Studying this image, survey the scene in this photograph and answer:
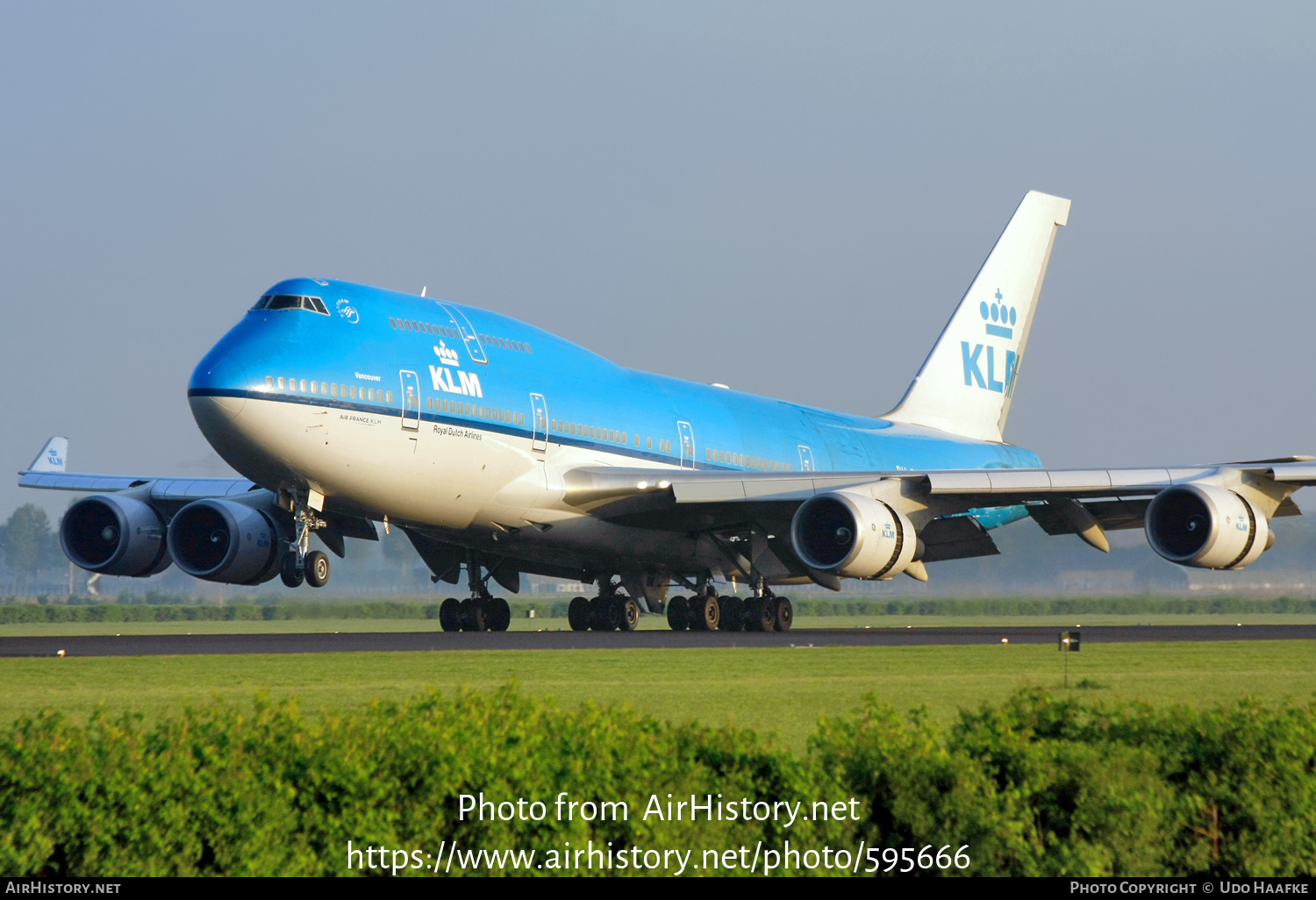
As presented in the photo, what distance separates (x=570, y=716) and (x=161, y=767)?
A: 2153mm

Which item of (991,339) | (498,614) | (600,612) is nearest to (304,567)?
(498,614)

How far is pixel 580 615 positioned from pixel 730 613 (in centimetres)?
307

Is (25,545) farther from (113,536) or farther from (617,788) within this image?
(617,788)

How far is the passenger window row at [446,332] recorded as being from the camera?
25.1 m

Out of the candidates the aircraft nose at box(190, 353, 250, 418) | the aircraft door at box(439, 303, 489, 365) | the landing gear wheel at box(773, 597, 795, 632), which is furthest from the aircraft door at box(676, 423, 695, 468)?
the aircraft nose at box(190, 353, 250, 418)

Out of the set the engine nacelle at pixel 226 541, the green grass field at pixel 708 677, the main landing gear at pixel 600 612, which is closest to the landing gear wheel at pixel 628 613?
the main landing gear at pixel 600 612

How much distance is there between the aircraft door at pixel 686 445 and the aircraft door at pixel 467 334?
572cm

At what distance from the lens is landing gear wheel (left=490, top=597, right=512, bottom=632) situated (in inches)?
1196

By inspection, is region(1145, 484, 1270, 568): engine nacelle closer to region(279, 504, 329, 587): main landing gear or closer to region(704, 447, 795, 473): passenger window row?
region(704, 447, 795, 473): passenger window row

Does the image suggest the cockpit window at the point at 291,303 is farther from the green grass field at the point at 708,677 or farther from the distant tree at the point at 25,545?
the distant tree at the point at 25,545

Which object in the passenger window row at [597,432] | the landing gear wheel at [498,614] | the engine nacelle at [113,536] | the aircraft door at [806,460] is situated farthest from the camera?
the aircraft door at [806,460]

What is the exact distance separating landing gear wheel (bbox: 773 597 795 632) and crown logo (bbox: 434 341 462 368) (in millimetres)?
8365
